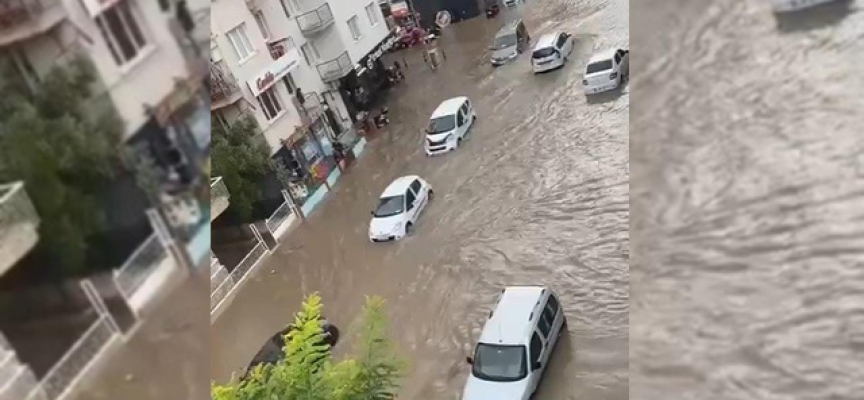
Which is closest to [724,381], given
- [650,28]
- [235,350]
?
[650,28]

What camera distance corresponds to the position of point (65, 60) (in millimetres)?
135

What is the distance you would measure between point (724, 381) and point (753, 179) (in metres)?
0.09

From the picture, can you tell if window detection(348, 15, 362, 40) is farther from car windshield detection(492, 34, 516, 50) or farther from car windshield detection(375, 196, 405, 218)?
car windshield detection(375, 196, 405, 218)

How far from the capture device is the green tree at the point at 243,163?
1.72m

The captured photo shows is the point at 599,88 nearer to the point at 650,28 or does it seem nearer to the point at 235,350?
the point at 235,350

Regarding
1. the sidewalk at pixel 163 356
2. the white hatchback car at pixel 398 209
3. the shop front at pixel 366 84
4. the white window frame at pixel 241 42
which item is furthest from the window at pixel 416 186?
the sidewalk at pixel 163 356

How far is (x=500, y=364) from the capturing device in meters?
1.59

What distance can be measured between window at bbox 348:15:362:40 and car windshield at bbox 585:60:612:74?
2.68 ft

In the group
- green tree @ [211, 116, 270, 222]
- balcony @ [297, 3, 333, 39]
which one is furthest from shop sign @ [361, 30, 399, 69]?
green tree @ [211, 116, 270, 222]

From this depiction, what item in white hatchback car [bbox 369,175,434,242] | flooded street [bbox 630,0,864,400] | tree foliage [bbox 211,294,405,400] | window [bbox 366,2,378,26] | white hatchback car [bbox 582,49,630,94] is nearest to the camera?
flooded street [bbox 630,0,864,400]

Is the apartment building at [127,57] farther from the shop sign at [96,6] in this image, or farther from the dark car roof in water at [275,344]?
the dark car roof in water at [275,344]

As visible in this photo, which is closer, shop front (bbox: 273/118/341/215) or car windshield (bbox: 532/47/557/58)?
shop front (bbox: 273/118/341/215)

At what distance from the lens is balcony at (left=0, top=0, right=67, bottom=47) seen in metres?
0.13

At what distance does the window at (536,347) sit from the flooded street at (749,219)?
126 cm
